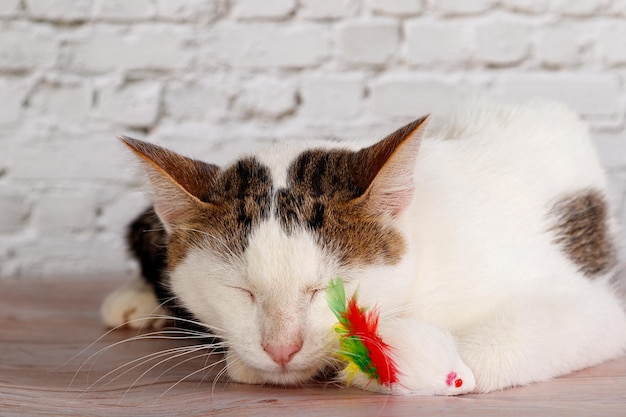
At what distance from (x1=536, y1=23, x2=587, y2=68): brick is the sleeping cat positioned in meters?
0.84

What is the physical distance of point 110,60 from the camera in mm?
1972

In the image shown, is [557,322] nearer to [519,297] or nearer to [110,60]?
[519,297]

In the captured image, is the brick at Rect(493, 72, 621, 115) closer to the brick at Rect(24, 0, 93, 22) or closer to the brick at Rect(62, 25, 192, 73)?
the brick at Rect(62, 25, 192, 73)

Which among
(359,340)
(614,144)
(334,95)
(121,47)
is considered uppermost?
(121,47)

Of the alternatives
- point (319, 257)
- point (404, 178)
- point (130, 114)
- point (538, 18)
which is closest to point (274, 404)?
point (319, 257)

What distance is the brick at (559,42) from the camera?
201 cm

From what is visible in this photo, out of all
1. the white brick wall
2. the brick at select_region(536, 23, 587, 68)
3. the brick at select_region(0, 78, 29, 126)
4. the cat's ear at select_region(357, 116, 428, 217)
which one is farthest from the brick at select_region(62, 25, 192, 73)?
the cat's ear at select_region(357, 116, 428, 217)

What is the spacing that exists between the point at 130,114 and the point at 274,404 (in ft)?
4.04

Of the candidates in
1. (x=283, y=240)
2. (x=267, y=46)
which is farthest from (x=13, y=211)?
(x=283, y=240)

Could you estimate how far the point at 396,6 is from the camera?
1958 millimetres

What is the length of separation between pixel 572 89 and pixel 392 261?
1212 mm

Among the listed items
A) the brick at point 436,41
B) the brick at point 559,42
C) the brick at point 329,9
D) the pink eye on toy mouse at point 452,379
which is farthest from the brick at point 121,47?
the pink eye on toy mouse at point 452,379

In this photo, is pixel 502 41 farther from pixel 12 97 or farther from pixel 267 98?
pixel 12 97

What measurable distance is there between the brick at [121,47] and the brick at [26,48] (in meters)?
0.05
